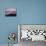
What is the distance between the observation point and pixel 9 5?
2.60 m

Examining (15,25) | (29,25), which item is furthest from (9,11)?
(29,25)

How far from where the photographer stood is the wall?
2.59 m

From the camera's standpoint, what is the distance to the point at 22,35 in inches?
97.8

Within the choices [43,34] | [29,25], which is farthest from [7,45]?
[43,34]

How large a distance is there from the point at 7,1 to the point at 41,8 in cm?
73

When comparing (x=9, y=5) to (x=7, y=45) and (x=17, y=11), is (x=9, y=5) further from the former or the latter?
(x=7, y=45)

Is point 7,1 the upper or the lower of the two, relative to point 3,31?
upper

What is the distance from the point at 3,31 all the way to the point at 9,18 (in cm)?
30

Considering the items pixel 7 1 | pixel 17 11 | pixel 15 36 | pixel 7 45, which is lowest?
pixel 7 45

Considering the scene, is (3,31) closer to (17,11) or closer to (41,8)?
(17,11)

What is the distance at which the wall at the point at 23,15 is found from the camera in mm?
2586

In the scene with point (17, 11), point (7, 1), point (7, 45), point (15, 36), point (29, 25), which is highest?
point (7, 1)

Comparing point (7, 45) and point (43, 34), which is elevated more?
point (43, 34)

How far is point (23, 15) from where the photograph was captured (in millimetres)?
2600
